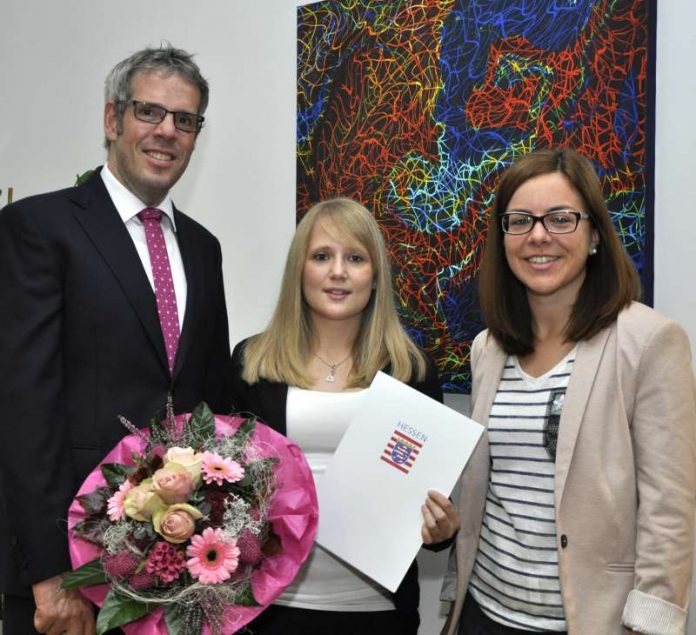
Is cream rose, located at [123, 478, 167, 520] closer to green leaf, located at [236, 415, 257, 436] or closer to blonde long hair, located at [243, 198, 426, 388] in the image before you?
green leaf, located at [236, 415, 257, 436]

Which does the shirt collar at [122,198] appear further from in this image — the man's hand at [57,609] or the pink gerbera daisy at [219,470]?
the man's hand at [57,609]

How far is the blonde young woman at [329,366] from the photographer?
197cm

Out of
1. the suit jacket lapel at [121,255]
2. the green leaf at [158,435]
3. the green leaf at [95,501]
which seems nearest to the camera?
the green leaf at [95,501]

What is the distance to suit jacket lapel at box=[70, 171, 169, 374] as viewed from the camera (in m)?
1.90

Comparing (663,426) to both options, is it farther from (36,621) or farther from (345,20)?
(345,20)

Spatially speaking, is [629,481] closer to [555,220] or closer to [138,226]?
[555,220]

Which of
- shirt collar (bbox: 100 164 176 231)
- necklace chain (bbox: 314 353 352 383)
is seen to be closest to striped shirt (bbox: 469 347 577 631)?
necklace chain (bbox: 314 353 352 383)

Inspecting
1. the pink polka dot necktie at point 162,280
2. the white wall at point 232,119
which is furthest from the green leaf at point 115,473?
the white wall at point 232,119

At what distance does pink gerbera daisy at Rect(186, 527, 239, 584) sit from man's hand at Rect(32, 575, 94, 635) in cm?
46

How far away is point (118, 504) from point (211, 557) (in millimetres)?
213

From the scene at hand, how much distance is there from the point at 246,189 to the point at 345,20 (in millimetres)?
793

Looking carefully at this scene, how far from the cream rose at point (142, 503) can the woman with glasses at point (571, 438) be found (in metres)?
0.75

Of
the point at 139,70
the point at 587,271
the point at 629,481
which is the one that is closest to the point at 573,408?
the point at 629,481

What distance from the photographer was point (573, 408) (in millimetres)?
1576
